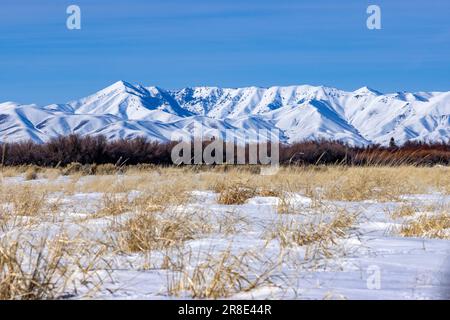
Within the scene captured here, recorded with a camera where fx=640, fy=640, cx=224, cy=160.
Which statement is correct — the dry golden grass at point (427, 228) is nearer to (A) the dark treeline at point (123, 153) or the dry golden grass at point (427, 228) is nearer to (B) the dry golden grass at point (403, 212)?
(B) the dry golden grass at point (403, 212)

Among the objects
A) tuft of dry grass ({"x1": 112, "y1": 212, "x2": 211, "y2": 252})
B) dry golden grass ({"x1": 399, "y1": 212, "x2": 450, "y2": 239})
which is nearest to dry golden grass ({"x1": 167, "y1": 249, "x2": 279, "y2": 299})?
tuft of dry grass ({"x1": 112, "y1": 212, "x2": 211, "y2": 252})

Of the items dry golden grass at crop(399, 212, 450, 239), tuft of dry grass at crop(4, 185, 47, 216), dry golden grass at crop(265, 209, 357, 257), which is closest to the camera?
dry golden grass at crop(265, 209, 357, 257)

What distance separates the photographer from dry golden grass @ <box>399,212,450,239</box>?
5.06 metres

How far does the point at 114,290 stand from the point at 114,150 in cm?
A: 1972

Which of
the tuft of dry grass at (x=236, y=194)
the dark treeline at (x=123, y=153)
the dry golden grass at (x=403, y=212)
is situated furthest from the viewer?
the dark treeline at (x=123, y=153)

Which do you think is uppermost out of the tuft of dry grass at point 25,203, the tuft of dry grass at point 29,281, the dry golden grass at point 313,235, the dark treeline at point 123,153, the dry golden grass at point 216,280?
the tuft of dry grass at point 29,281

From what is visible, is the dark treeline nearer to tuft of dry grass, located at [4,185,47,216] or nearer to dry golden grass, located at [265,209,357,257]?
tuft of dry grass, located at [4,185,47,216]

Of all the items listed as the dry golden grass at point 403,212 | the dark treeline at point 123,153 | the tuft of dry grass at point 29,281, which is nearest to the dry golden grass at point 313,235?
the dry golden grass at point 403,212

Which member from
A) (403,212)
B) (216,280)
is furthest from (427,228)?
(216,280)

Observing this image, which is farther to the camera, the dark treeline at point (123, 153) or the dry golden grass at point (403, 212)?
the dark treeline at point (123, 153)

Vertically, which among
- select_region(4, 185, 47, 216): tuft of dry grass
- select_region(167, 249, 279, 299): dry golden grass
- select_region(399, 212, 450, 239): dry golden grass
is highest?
select_region(167, 249, 279, 299): dry golden grass

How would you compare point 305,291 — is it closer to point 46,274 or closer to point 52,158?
point 46,274

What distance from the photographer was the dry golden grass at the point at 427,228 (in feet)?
16.6
